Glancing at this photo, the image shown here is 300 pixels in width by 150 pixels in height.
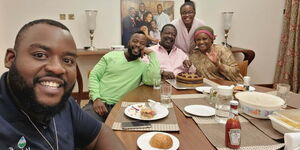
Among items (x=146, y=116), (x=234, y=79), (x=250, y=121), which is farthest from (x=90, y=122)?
(x=234, y=79)

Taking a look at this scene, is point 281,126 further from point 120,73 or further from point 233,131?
point 120,73

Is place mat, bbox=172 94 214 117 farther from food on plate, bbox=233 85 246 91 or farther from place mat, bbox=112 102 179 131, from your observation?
food on plate, bbox=233 85 246 91

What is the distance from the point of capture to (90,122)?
968mm

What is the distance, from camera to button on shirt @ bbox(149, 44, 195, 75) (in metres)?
2.45

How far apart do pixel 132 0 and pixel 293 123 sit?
3114mm

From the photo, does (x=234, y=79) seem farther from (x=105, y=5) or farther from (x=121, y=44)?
(x=105, y=5)

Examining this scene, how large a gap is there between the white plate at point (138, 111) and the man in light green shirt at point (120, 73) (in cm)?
58

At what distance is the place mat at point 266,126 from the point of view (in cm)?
106

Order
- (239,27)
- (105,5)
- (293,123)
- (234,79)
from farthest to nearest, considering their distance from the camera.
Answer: (239,27) < (105,5) < (234,79) < (293,123)

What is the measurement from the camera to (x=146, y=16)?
12.3 feet

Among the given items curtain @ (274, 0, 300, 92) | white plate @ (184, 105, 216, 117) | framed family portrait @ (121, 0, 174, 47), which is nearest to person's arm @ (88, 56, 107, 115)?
white plate @ (184, 105, 216, 117)

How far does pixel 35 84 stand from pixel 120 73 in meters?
1.38

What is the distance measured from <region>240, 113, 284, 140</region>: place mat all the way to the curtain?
310cm

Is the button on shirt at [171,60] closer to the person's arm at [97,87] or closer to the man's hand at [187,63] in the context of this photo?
the man's hand at [187,63]
